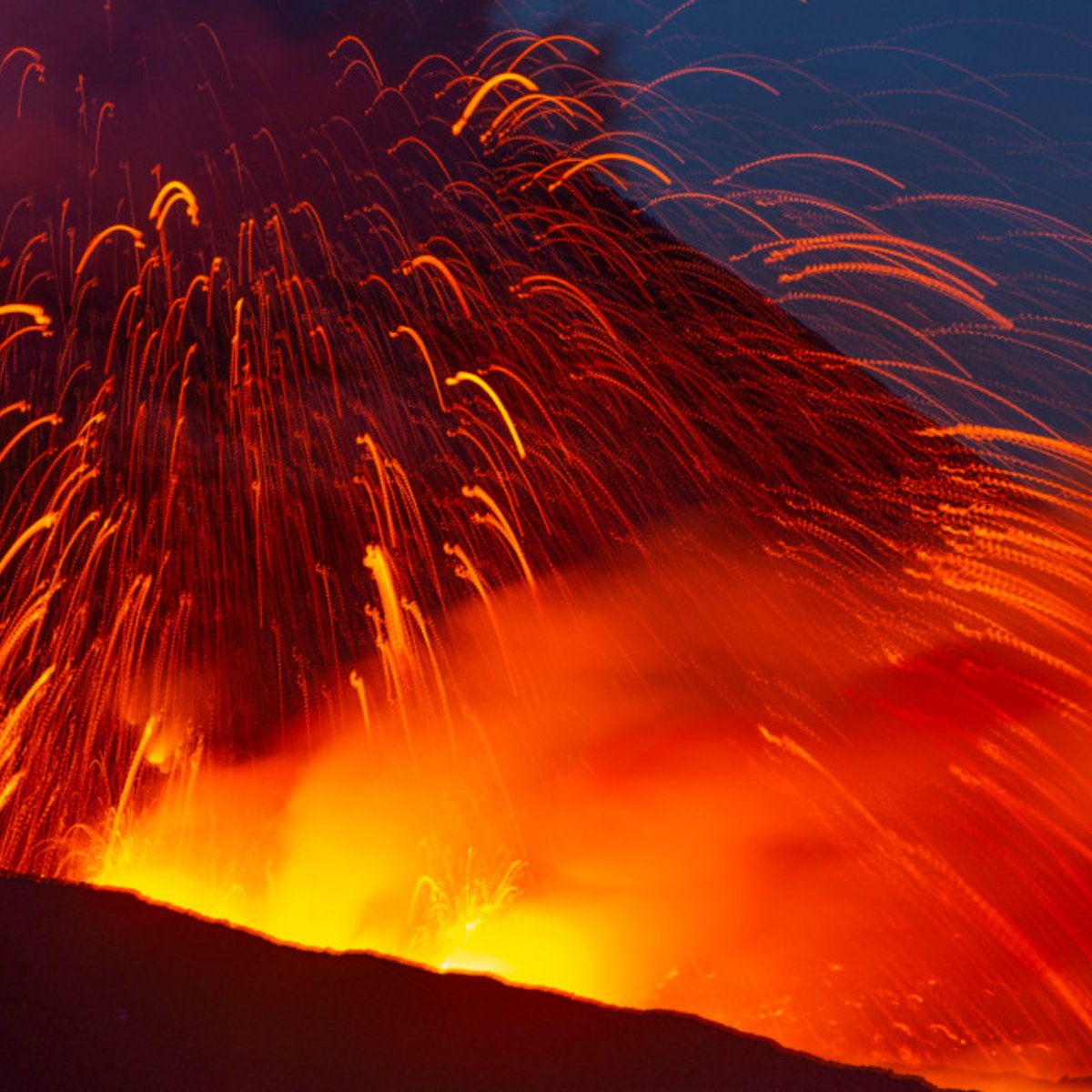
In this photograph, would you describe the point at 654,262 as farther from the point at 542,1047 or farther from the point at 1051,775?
→ the point at 542,1047

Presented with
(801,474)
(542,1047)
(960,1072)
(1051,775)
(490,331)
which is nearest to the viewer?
(542,1047)

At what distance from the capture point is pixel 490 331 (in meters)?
12.8

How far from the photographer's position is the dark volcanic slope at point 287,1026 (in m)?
3.68

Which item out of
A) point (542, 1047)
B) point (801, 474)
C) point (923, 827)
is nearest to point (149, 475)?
point (801, 474)

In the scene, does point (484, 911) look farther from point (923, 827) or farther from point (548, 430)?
point (548, 430)

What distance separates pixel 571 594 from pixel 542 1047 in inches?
421

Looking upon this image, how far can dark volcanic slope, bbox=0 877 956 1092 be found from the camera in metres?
3.68

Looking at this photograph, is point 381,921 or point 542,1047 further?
point 381,921

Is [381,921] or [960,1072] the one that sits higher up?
[960,1072]

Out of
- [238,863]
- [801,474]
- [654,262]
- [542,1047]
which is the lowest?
[238,863]

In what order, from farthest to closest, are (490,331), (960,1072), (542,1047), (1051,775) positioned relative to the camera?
(490,331), (1051,775), (960,1072), (542,1047)

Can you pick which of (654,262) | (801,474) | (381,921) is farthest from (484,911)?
(654,262)

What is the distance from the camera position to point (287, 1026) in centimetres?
389

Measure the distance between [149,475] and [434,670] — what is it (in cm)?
426
